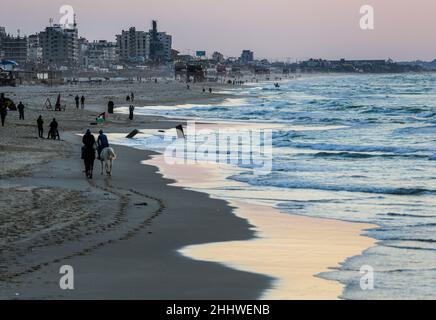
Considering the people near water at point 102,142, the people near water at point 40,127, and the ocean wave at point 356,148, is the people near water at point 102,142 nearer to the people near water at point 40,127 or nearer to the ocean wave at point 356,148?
the people near water at point 40,127

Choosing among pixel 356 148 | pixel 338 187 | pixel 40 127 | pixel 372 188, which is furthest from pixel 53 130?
pixel 372 188

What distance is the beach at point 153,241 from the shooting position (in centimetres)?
1126

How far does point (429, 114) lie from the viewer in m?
75.4

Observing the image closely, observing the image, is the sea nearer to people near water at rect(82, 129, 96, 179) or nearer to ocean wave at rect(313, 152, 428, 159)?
ocean wave at rect(313, 152, 428, 159)

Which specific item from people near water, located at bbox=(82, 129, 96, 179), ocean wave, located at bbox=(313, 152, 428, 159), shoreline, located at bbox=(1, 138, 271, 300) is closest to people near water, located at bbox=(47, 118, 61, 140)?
ocean wave, located at bbox=(313, 152, 428, 159)

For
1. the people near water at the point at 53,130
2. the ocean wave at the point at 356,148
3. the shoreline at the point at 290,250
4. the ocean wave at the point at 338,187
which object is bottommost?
the ocean wave at the point at 356,148

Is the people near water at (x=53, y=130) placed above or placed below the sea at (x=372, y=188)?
above

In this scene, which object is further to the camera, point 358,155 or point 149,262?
point 358,155

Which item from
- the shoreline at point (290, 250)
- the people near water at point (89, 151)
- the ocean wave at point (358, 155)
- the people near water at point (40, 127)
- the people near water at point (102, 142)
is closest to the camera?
the shoreline at point (290, 250)

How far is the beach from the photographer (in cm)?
1126

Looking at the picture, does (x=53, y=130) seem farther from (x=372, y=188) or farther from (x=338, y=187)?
(x=372, y=188)

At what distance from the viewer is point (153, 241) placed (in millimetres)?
14727

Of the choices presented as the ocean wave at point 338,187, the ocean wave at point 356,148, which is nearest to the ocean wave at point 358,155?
the ocean wave at point 356,148
